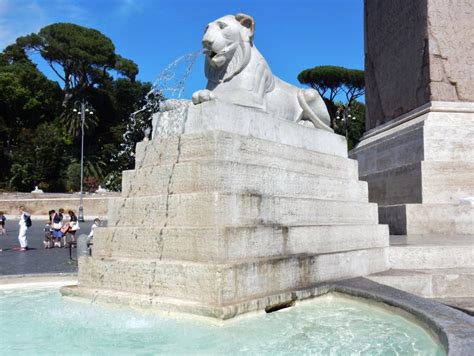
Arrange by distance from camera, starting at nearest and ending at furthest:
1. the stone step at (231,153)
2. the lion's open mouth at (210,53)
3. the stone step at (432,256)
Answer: the stone step at (231,153), the lion's open mouth at (210,53), the stone step at (432,256)

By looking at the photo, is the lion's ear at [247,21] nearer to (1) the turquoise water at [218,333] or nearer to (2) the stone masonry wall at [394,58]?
(1) the turquoise water at [218,333]

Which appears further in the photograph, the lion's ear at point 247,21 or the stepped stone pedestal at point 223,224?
the lion's ear at point 247,21

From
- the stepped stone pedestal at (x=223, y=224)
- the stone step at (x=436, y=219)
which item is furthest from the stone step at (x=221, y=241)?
the stone step at (x=436, y=219)

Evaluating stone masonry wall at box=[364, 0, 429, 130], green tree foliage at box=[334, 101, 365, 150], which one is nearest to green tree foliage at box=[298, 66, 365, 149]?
green tree foliage at box=[334, 101, 365, 150]

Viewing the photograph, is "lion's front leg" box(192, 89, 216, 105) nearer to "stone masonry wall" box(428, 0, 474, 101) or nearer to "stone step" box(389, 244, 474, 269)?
"stone step" box(389, 244, 474, 269)

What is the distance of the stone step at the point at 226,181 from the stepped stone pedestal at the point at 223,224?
0.01 meters

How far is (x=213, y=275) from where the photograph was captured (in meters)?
3.85

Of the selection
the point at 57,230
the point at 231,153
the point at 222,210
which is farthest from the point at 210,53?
the point at 57,230

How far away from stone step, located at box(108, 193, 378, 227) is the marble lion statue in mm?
1166

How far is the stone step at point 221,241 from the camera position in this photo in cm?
409

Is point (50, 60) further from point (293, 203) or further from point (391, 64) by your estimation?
point (293, 203)

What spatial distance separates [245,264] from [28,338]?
1.68 metres

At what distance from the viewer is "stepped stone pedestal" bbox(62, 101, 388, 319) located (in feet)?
13.3

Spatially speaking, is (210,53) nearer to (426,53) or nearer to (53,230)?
(426,53)
